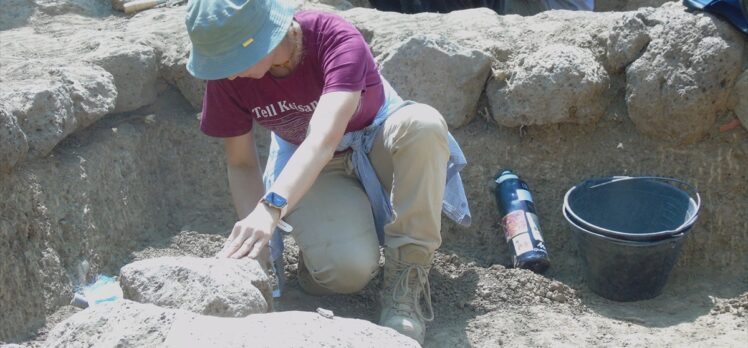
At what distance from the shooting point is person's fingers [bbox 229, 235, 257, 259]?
291cm

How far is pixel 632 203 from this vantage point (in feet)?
14.0

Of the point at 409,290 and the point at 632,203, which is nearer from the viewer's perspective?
the point at 409,290

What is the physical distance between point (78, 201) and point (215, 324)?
166 cm

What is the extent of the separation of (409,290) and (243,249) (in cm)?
88

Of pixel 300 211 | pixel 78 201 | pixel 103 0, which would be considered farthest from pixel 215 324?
pixel 103 0

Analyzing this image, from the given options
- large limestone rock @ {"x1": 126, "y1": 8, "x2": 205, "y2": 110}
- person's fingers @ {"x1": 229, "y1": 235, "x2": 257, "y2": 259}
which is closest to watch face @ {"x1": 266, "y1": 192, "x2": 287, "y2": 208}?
person's fingers @ {"x1": 229, "y1": 235, "x2": 257, "y2": 259}

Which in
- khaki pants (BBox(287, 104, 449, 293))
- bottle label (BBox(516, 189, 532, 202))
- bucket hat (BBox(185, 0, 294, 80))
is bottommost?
bottle label (BBox(516, 189, 532, 202))

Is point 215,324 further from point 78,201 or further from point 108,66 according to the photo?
point 108,66

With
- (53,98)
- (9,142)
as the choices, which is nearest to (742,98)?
(53,98)

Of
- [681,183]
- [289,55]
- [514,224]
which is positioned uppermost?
[289,55]

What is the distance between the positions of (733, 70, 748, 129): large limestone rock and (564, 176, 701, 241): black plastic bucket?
1.12ft

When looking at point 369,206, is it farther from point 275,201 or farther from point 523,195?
point 275,201

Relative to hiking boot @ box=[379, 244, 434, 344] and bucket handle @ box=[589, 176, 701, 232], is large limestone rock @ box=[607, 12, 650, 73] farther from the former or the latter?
hiking boot @ box=[379, 244, 434, 344]

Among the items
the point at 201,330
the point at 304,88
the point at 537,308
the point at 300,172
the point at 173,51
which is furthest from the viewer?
the point at 173,51
